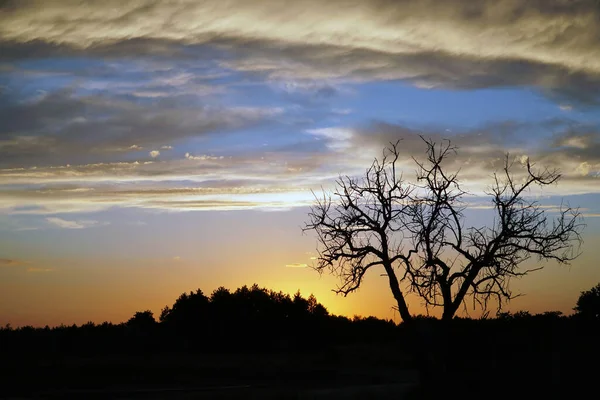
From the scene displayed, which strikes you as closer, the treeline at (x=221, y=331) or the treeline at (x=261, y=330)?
the treeline at (x=261, y=330)

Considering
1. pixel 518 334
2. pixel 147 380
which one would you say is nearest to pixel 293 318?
pixel 518 334

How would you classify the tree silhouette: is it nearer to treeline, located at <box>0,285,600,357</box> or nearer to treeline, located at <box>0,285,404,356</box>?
treeline, located at <box>0,285,600,357</box>

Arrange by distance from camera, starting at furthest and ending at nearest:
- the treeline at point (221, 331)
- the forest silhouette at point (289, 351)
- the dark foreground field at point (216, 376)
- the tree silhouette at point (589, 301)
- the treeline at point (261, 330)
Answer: the tree silhouette at point (589, 301)
the treeline at point (221, 331)
the treeline at point (261, 330)
the forest silhouette at point (289, 351)
the dark foreground field at point (216, 376)

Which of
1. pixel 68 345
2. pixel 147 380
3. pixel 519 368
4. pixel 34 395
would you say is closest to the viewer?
pixel 34 395

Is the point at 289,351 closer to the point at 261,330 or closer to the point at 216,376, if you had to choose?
the point at 261,330

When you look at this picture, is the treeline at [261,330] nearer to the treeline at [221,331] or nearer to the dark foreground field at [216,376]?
the treeline at [221,331]

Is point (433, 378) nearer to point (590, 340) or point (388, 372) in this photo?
point (388, 372)

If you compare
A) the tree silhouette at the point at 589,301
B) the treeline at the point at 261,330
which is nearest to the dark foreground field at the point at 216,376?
the treeline at the point at 261,330

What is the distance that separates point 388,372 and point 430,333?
1.95 m

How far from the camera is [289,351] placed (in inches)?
1045

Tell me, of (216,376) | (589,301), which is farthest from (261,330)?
(589,301)

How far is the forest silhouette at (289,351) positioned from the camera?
1778cm

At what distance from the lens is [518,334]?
67.4 ft

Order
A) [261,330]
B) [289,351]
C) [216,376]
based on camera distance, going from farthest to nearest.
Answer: [261,330], [289,351], [216,376]
